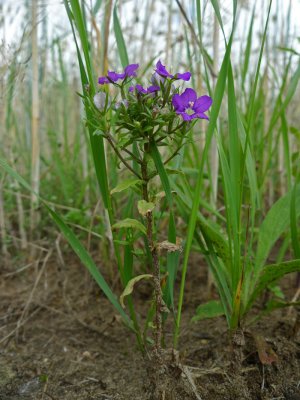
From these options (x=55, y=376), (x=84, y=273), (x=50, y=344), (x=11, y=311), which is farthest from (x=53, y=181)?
(x=55, y=376)

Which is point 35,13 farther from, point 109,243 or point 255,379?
point 255,379

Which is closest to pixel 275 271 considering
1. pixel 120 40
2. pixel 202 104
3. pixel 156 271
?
pixel 156 271

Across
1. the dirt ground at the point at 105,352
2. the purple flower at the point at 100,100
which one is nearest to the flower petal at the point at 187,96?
the purple flower at the point at 100,100

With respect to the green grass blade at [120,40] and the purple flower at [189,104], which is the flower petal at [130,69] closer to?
the purple flower at [189,104]

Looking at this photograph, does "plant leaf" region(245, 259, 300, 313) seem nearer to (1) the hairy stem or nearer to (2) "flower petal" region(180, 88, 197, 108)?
(1) the hairy stem

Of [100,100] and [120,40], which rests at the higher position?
[120,40]

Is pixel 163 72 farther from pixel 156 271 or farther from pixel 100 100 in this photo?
pixel 156 271
